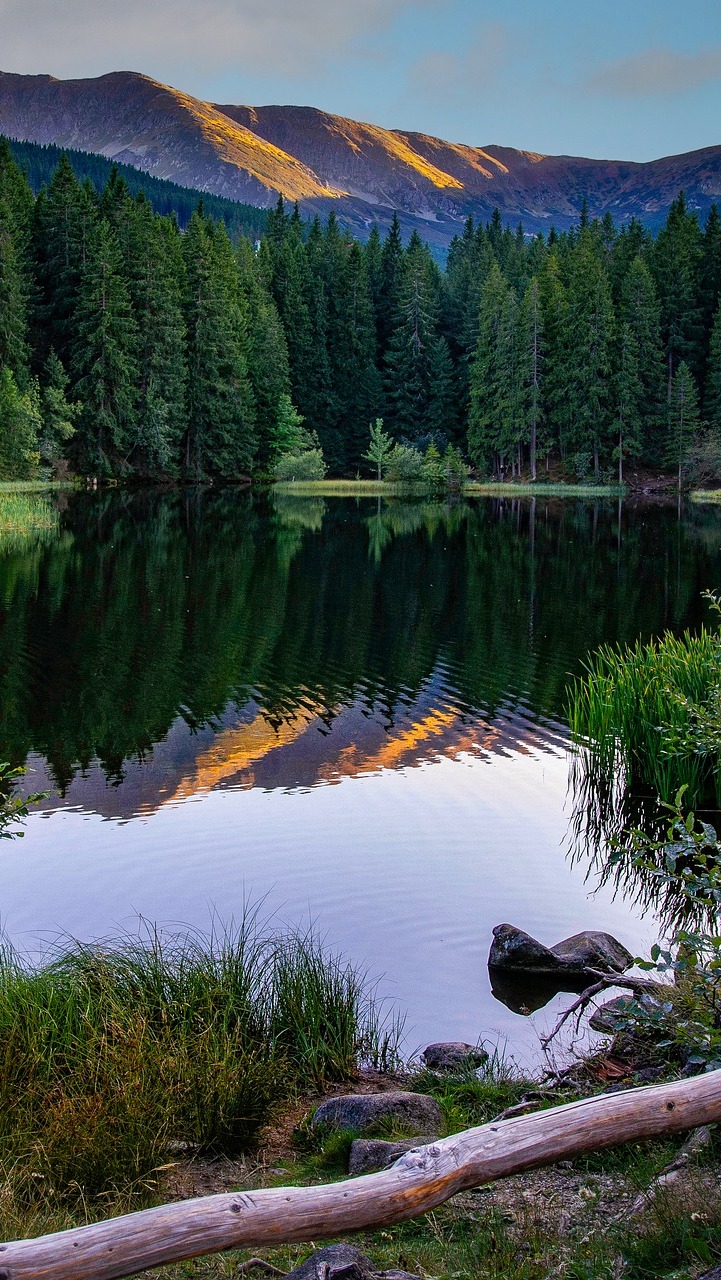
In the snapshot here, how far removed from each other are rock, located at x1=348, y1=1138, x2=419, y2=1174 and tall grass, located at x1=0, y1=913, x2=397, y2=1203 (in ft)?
2.52

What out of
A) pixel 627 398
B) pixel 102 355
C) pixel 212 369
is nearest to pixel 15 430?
pixel 102 355

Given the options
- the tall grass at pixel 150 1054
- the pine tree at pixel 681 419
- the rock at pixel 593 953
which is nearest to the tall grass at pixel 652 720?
the rock at pixel 593 953

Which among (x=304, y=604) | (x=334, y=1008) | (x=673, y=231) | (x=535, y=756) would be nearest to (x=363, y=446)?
(x=673, y=231)

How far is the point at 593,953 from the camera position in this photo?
7.98 metres

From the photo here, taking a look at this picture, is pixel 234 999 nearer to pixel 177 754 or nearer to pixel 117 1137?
pixel 117 1137

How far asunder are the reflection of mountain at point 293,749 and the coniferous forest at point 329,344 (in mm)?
47864

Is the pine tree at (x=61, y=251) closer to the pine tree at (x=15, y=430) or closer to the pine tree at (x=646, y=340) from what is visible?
the pine tree at (x=15, y=430)

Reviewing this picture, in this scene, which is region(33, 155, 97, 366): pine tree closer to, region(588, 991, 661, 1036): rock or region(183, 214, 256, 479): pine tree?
region(183, 214, 256, 479): pine tree

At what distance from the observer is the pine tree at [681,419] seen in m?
76.2

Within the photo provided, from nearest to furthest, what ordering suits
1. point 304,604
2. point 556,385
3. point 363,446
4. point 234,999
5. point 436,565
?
point 234,999, point 304,604, point 436,565, point 556,385, point 363,446

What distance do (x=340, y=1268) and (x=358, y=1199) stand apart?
1.99ft

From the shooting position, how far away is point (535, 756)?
14789 millimetres

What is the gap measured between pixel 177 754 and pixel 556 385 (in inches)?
2775

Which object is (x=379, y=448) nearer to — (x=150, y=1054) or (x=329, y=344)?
(x=329, y=344)
